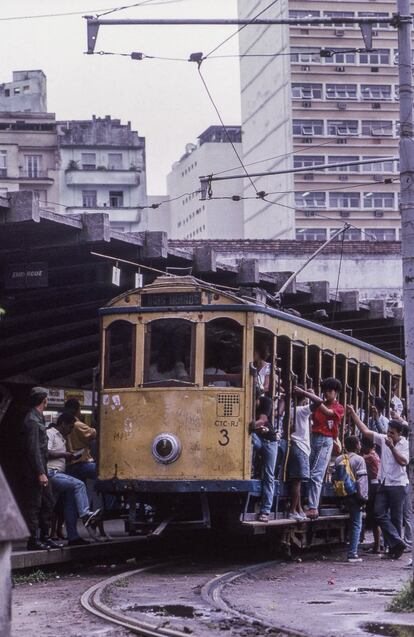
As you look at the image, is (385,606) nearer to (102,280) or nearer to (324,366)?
(324,366)

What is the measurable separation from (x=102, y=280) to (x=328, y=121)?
176 feet

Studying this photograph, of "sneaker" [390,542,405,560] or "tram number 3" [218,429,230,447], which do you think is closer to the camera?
"tram number 3" [218,429,230,447]

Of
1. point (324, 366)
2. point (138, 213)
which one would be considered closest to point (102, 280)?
point (324, 366)

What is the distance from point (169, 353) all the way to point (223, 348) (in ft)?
2.09

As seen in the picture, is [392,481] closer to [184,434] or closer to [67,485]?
[184,434]

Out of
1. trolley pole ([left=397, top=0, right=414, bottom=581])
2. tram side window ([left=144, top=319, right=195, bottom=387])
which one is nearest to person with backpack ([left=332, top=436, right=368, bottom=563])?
tram side window ([left=144, top=319, right=195, bottom=387])

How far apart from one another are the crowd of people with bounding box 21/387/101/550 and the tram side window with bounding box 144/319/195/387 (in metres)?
1.28

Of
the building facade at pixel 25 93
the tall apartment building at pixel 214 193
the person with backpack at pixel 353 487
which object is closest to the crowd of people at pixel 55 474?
the person with backpack at pixel 353 487

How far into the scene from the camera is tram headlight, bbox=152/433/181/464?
600 inches

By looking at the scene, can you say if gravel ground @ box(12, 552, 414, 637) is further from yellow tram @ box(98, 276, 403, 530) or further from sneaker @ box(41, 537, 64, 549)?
yellow tram @ box(98, 276, 403, 530)

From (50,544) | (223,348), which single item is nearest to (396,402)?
(223,348)

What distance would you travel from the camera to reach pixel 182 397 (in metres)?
15.4

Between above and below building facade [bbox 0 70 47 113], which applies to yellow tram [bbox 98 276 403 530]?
below

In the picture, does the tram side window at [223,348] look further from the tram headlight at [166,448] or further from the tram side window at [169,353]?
the tram headlight at [166,448]
